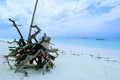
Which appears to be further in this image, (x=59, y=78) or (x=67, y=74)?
(x=67, y=74)

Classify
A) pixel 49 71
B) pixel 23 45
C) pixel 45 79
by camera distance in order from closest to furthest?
pixel 45 79, pixel 49 71, pixel 23 45

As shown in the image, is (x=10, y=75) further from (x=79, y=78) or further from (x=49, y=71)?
(x=79, y=78)

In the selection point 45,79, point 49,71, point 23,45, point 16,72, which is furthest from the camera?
point 23,45

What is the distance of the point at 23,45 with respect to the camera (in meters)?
6.15

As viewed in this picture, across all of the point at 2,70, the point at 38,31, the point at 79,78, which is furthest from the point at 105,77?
the point at 2,70

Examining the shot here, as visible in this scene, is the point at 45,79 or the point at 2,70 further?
the point at 2,70

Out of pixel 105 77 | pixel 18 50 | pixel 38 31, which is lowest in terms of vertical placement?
pixel 105 77

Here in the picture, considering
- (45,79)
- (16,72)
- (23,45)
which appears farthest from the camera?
(23,45)

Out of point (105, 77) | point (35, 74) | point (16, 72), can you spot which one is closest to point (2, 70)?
point (16, 72)

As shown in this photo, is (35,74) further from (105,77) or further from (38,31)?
(105,77)

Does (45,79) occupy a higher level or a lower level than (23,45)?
lower

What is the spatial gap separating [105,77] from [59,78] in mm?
1527

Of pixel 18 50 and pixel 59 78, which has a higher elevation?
pixel 18 50

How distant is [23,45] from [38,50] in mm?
740
